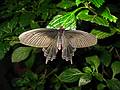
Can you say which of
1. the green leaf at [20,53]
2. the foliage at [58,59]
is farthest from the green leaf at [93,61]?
the green leaf at [20,53]

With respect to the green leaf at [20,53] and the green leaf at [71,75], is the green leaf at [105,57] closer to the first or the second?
the green leaf at [71,75]

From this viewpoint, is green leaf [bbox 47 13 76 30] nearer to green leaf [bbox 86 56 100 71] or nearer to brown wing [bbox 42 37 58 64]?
brown wing [bbox 42 37 58 64]

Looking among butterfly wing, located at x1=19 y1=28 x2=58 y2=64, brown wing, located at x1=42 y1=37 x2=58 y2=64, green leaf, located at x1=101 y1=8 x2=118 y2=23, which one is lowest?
brown wing, located at x1=42 y1=37 x2=58 y2=64

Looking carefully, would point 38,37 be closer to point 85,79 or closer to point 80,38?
point 80,38

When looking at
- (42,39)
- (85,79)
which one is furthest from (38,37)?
(85,79)

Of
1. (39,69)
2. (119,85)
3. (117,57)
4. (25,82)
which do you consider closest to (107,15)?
(119,85)

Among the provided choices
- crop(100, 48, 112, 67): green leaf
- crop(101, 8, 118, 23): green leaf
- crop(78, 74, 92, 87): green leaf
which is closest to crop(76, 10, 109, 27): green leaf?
crop(101, 8, 118, 23): green leaf
